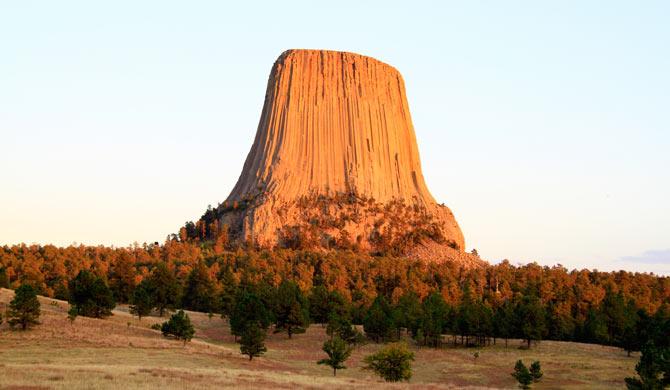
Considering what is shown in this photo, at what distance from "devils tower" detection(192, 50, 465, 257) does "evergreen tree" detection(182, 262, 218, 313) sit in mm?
32170

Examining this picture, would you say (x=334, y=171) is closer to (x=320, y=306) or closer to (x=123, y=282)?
(x=320, y=306)

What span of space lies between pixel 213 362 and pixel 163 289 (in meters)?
37.4

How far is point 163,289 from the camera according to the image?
336 ft

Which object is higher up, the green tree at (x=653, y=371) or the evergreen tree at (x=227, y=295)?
the evergreen tree at (x=227, y=295)

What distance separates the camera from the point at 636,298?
117438 millimetres

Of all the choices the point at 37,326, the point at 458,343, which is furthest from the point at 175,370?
the point at 458,343

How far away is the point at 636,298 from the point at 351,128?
2828 inches

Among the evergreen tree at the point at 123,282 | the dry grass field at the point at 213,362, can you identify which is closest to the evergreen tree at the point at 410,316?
the dry grass field at the point at 213,362

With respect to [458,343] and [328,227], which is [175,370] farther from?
[328,227]

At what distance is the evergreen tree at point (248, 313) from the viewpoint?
287 feet

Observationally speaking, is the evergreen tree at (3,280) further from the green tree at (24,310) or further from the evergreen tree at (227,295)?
the green tree at (24,310)

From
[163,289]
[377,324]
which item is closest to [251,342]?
[377,324]

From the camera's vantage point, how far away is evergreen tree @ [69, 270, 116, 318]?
8612cm

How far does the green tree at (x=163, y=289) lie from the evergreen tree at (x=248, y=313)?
48.2 ft
